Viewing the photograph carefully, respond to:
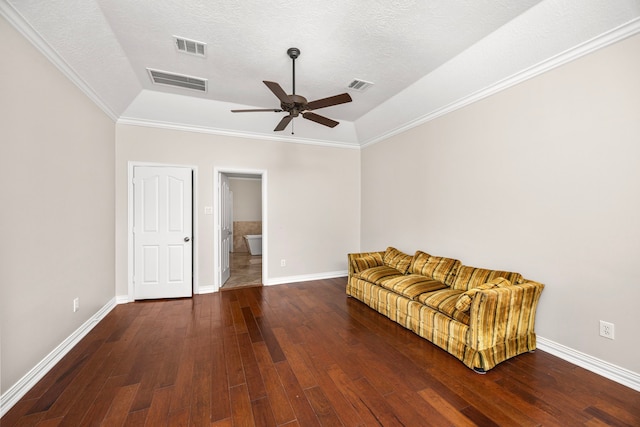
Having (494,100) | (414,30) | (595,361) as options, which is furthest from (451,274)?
(414,30)

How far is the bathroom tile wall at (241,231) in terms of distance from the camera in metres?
9.05

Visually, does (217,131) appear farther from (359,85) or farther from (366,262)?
(366,262)

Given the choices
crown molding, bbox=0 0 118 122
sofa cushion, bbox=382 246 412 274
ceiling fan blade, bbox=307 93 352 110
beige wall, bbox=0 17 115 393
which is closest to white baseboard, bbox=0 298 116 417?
beige wall, bbox=0 17 115 393

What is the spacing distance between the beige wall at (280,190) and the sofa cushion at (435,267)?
1.91m

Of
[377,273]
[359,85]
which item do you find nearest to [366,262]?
[377,273]

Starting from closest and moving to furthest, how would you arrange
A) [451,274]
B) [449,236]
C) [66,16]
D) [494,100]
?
1. [66,16]
2. [494,100]
3. [451,274]
4. [449,236]

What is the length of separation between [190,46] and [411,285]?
3.80 metres

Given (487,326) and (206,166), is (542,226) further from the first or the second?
(206,166)

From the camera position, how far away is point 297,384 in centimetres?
211

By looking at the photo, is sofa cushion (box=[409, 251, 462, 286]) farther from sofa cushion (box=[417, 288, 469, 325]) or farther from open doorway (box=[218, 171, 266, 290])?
open doorway (box=[218, 171, 266, 290])

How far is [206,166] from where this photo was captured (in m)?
4.47

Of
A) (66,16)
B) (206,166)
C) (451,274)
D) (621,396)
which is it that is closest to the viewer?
(621,396)

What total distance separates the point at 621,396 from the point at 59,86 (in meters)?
5.54

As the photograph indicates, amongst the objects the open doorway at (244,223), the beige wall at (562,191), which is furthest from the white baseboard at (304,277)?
the beige wall at (562,191)
